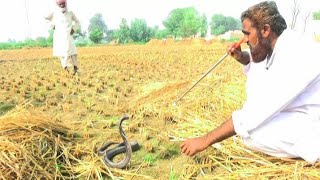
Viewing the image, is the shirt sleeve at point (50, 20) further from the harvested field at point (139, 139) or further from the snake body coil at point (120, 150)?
the snake body coil at point (120, 150)

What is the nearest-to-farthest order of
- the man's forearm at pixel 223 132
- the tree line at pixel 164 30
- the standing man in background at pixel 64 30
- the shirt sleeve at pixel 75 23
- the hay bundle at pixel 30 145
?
the man's forearm at pixel 223 132 → the hay bundle at pixel 30 145 → the standing man in background at pixel 64 30 → the shirt sleeve at pixel 75 23 → the tree line at pixel 164 30

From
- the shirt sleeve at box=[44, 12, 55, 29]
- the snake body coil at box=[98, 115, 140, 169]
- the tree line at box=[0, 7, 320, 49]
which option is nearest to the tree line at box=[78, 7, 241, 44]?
the tree line at box=[0, 7, 320, 49]

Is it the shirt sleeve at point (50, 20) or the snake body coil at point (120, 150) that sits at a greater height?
the shirt sleeve at point (50, 20)

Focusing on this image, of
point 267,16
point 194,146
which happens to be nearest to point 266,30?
point 267,16

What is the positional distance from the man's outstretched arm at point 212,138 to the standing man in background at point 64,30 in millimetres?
7036

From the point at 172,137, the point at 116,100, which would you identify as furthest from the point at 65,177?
the point at 116,100

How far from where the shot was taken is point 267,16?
2924mm

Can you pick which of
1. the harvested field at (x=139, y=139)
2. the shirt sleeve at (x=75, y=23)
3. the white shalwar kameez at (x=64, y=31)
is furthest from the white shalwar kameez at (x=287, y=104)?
the shirt sleeve at (x=75, y=23)

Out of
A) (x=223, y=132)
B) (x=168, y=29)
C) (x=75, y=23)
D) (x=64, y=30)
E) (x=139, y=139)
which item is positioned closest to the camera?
(x=223, y=132)

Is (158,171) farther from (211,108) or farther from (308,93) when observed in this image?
(211,108)

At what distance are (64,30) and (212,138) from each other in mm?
7354

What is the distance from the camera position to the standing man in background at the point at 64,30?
376 inches

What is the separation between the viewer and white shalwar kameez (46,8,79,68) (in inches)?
376

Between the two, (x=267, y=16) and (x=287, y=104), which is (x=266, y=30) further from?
(x=287, y=104)
